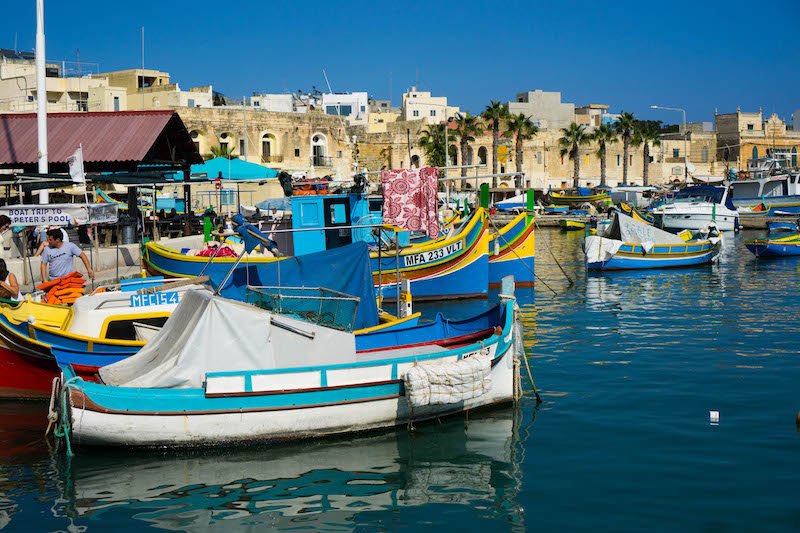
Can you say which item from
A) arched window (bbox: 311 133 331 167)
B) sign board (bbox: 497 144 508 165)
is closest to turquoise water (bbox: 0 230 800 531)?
arched window (bbox: 311 133 331 167)

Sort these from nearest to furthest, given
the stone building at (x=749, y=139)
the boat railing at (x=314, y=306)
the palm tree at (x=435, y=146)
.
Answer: the boat railing at (x=314, y=306) < the palm tree at (x=435, y=146) < the stone building at (x=749, y=139)

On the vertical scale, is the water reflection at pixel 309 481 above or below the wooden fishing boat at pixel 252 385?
below

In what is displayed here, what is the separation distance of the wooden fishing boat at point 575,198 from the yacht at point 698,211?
1272 centimetres

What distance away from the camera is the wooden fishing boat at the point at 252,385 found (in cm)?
1105

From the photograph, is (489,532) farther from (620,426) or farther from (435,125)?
(435,125)

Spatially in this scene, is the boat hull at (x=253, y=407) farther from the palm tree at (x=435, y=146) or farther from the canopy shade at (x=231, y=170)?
the palm tree at (x=435, y=146)

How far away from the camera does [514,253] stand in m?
27.4

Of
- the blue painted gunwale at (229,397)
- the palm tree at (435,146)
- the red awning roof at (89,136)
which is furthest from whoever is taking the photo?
the palm tree at (435,146)

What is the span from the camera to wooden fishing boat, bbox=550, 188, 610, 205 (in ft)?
216

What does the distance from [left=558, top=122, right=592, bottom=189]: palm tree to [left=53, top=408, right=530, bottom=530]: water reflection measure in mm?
65062

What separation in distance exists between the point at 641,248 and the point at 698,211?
1644 cm

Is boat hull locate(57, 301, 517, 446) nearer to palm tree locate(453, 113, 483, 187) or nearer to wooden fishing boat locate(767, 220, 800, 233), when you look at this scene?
wooden fishing boat locate(767, 220, 800, 233)

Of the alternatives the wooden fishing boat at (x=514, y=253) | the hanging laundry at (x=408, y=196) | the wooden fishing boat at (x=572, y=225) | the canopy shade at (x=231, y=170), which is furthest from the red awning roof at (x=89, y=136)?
the wooden fishing boat at (x=572, y=225)

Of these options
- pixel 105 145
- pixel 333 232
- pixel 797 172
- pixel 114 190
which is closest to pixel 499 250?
pixel 333 232
